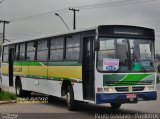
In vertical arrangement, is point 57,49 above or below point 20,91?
above

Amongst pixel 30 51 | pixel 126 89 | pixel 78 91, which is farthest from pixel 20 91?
pixel 126 89

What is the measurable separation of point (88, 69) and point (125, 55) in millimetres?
1428

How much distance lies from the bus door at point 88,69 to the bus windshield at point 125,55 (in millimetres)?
577

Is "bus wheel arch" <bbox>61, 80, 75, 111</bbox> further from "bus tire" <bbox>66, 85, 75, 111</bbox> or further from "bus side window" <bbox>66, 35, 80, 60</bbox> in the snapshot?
"bus side window" <bbox>66, 35, 80, 60</bbox>

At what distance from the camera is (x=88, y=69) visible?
17062 mm

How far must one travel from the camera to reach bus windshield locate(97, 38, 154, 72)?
53.3 feet

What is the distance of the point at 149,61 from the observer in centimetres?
1703

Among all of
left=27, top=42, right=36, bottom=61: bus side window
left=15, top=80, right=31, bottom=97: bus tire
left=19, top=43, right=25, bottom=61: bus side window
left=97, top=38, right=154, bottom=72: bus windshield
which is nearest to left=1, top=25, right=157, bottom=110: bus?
left=97, top=38, right=154, bottom=72: bus windshield

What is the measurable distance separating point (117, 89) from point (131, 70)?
0.85 m

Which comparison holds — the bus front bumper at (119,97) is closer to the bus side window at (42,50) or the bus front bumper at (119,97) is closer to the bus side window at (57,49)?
the bus side window at (57,49)

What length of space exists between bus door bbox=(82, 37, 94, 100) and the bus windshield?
0.58m

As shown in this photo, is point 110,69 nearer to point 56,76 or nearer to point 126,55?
point 126,55

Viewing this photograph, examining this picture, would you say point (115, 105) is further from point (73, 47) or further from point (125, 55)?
point (125, 55)

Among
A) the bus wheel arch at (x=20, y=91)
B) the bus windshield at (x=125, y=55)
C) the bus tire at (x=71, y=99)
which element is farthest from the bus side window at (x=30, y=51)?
the bus windshield at (x=125, y=55)
